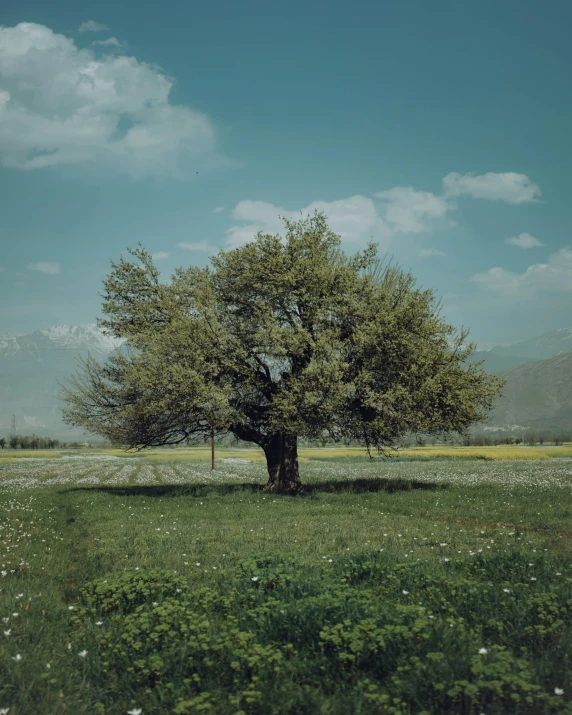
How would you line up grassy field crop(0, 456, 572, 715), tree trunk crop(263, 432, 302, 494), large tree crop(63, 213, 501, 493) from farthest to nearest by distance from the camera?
tree trunk crop(263, 432, 302, 494), large tree crop(63, 213, 501, 493), grassy field crop(0, 456, 572, 715)

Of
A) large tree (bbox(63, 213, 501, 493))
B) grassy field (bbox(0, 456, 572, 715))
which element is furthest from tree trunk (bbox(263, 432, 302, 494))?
grassy field (bbox(0, 456, 572, 715))

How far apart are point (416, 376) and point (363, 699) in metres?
21.8

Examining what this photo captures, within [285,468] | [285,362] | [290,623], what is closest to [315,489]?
[285,468]

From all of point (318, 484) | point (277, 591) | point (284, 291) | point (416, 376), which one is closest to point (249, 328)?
point (284, 291)

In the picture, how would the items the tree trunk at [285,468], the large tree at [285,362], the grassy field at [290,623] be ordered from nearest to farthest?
the grassy field at [290,623] < the large tree at [285,362] < the tree trunk at [285,468]

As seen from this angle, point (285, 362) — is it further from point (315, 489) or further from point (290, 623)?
point (290, 623)

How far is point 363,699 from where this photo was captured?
5324 millimetres

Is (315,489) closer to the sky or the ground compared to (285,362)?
closer to the ground

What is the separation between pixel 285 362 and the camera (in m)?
28.2

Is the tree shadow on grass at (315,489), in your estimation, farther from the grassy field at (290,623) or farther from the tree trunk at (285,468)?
the grassy field at (290,623)

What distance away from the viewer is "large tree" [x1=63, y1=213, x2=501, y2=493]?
2545 cm

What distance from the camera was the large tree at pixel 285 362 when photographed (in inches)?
1002

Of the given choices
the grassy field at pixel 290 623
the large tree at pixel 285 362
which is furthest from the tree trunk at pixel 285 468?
the grassy field at pixel 290 623

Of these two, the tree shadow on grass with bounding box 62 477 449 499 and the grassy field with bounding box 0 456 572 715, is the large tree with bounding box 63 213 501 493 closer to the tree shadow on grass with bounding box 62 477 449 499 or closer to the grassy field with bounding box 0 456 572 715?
the tree shadow on grass with bounding box 62 477 449 499
